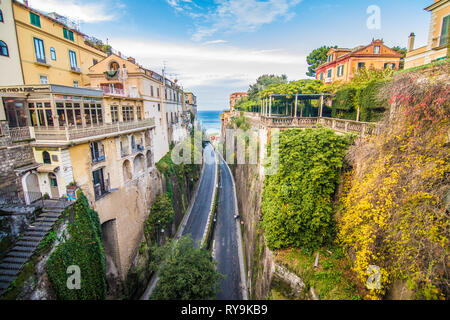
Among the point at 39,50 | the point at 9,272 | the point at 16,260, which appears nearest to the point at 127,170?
the point at 16,260

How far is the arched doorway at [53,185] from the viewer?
40.1 feet

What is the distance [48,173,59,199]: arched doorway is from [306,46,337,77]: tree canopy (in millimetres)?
50346

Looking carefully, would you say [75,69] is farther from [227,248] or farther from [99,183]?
[227,248]

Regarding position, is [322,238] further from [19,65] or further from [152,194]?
[19,65]

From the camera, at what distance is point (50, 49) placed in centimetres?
1742

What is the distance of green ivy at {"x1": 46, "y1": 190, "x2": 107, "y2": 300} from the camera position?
10531 millimetres

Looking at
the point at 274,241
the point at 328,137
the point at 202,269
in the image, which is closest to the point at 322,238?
the point at 274,241

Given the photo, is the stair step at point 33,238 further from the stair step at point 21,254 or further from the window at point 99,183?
the window at point 99,183

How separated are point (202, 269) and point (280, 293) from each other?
4.86 m

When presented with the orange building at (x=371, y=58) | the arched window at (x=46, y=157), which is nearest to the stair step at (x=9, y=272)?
the arched window at (x=46, y=157)

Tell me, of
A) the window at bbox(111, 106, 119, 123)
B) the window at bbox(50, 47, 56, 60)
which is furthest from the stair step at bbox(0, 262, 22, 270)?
the window at bbox(50, 47, 56, 60)

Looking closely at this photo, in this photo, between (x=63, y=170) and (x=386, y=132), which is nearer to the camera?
(x=386, y=132)

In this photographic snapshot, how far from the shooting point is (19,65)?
14.6 m

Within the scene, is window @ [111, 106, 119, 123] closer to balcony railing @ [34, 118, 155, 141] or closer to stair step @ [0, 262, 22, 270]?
balcony railing @ [34, 118, 155, 141]
